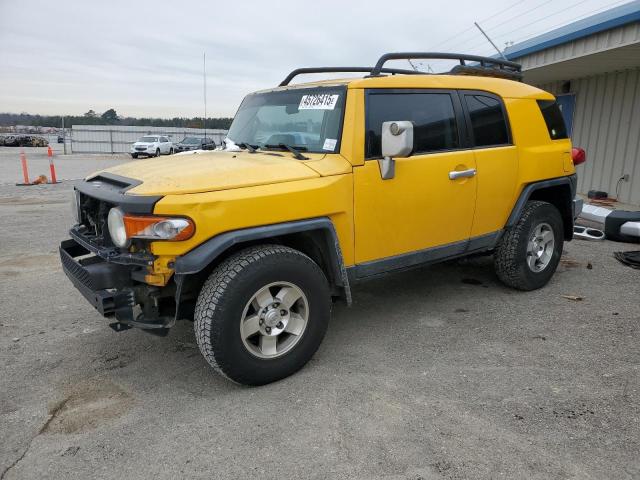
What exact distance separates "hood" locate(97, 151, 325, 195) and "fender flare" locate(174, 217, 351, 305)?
288mm

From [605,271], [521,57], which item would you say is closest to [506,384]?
[605,271]

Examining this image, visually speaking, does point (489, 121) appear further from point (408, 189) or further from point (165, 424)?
point (165, 424)

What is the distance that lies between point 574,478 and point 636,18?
7245 millimetres

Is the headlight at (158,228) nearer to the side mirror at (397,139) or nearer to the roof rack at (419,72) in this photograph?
the side mirror at (397,139)

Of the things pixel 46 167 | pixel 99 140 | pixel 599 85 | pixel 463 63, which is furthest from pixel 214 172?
pixel 99 140

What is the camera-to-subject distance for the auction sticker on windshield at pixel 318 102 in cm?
367

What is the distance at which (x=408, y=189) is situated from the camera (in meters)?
3.76

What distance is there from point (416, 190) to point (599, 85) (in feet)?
29.9

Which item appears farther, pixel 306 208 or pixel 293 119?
pixel 293 119

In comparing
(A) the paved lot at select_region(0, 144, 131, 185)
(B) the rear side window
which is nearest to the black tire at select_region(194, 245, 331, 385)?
(B) the rear side window

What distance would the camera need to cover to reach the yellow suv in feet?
9.77

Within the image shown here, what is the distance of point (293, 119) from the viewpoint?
3.98m

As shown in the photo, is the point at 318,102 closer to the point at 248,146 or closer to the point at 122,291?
the point at 248,146

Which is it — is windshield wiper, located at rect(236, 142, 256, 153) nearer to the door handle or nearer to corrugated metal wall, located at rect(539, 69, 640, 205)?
the door handle
